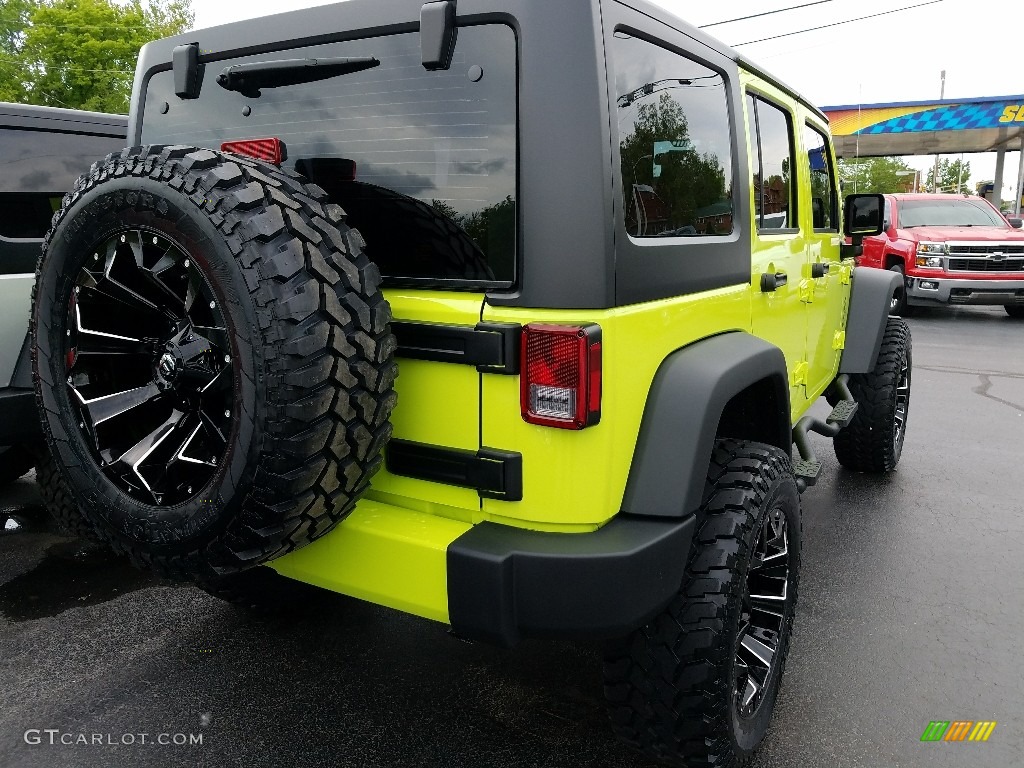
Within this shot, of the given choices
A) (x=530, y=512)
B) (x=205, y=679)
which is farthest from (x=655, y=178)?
(x=205, y=679)

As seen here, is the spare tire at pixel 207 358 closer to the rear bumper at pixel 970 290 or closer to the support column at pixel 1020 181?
the rear bumper at pixel 970 290

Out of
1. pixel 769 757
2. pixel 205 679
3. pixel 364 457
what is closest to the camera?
pixel 364 457

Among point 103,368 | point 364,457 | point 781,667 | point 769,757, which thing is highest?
point 103,368

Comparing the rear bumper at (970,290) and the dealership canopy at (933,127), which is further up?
the dealership canopy at (933,127)

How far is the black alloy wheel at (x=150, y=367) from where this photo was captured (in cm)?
183

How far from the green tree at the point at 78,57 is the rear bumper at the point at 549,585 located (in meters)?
33.6

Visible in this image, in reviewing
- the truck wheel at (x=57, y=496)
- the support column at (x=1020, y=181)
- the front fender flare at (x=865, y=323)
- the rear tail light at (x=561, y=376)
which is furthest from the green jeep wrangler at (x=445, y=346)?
the support column at (x=1020, y=181)

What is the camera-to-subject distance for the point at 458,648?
9.54 ft

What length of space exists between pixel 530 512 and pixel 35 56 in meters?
38.6

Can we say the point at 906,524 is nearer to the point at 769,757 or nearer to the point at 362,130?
the point at 769,757

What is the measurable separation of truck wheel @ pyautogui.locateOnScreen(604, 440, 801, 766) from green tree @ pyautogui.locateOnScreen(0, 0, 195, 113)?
1322 inches

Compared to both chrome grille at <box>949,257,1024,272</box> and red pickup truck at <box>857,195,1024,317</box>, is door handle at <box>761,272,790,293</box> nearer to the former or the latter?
red pickup truck at <box>857,195,1024,317</box>

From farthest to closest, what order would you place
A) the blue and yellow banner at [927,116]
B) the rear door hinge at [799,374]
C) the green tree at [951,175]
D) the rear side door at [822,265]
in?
1. the green tree at [951,175]
2. the blue and yellow banner at [927,116]
3. the rear side door at [822,265]
4. the rear door hinge at [799,374]

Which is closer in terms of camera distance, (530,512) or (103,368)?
(530,512)
